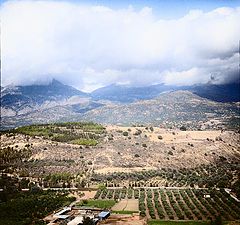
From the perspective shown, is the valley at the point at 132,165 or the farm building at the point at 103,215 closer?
the farm building at the point at 103,215

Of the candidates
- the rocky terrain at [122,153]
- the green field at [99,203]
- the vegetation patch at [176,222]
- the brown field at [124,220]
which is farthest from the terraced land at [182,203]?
the rocky terrain at [122,153]

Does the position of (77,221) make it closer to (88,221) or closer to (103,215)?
(103,215)

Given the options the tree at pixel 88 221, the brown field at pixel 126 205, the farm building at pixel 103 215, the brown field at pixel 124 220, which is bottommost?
the brown field at pixel 126 205

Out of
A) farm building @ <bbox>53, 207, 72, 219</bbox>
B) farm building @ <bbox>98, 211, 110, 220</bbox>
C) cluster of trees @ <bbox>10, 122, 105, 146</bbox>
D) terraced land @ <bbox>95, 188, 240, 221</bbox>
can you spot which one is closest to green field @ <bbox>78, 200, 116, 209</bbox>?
terraced land @ <bbox>95, 188, 240, 221</bbox>

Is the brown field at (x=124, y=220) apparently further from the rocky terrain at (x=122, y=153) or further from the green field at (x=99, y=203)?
the rocky terrain at (x=122, y=153)

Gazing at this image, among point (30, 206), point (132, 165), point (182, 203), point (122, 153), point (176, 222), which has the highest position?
point (30, 206)

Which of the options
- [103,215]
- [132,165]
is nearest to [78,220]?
[103,215]

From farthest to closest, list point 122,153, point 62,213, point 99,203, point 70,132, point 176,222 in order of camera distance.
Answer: point 70,132 → point 122,153 → point 99,203 → point 62,213 → point 176,222
